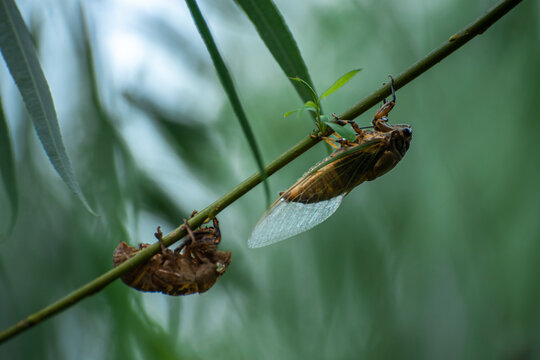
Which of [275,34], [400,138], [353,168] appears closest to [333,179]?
[353,168]

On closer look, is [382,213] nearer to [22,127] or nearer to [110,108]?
[110,108]

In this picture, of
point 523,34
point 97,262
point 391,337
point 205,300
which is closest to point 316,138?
point 97,262

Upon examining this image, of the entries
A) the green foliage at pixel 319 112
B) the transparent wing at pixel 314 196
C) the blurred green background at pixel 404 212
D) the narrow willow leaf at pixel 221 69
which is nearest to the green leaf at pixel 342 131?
the green foliage at pixel 319 112

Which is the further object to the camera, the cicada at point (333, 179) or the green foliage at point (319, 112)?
the cicada at point (333, 179)

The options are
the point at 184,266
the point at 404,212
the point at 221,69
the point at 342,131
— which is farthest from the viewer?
the point at 404,212

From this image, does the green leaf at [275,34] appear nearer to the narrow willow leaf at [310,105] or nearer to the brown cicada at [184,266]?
the narrow willow leaf at [310,105]

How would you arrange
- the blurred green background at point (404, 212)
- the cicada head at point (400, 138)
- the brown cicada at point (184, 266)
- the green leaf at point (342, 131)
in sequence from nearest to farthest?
1. the green leaf at point (342, 131)
2. the brown cicada at point (184, 266)
3. the cicada head at point (400, 138)
4. the blurred green background at point (404, 212)

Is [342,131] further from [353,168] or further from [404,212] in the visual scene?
[404,212]
